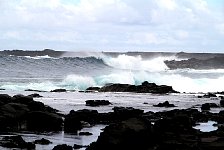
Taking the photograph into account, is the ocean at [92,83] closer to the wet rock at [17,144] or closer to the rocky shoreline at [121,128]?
the wet rock at [17,144]

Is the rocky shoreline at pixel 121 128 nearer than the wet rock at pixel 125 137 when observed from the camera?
No

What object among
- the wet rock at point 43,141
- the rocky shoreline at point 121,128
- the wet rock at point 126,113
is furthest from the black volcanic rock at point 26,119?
the wet rock at point 126,113

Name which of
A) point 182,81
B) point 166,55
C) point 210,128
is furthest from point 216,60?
point 210,128

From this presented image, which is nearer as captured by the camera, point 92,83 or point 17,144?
point 17,144

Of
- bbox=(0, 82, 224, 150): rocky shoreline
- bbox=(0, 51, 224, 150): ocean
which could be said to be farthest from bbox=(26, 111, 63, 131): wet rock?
bbox=(0, 51, 224, 150): ocean

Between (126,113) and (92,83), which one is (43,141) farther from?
(92,83)

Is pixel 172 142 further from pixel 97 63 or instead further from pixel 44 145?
pixel 97 63

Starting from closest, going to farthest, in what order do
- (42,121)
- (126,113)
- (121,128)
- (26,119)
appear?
(121,128) → (42,121) → (26,119) → (126,113)

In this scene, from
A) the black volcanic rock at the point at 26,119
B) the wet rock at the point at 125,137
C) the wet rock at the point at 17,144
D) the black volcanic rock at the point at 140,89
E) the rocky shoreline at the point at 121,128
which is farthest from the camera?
the black volcanic rock at the point at 140,89

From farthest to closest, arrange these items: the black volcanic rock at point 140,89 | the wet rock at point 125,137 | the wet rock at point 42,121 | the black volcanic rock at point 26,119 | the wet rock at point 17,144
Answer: the black volcanic rock at point 140,89, the wet rock at point 42,121, the black volcanic rock at point 26,119, the wet rock at point 17,144, the wet rock at point 125,137

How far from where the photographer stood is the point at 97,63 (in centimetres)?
10981

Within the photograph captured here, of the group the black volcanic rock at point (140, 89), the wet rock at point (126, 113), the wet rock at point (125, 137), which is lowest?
the wet rock at point (125, 137)

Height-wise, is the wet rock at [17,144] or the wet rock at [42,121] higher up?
the wet rock at [42,121]

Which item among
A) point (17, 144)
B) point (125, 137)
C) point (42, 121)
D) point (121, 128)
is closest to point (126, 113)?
point (42, 121)
